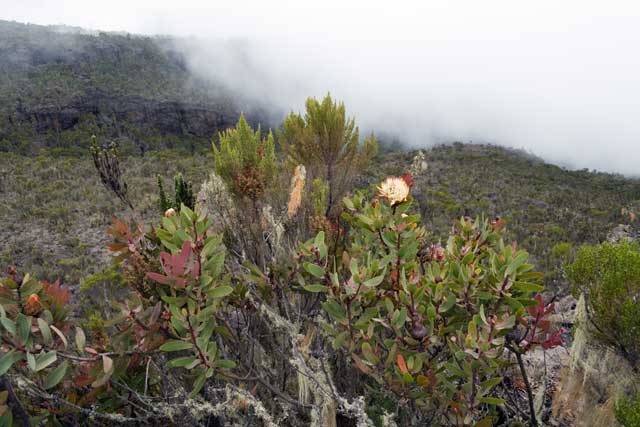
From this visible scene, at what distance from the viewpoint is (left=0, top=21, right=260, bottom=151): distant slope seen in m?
29.2

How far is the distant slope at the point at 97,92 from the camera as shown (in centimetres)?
2916

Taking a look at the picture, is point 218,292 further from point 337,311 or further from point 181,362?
point 337,311

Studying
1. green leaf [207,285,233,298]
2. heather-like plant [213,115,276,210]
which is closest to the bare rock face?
green leaf [207,285,233,298]

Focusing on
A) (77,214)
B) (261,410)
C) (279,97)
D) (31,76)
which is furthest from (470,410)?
(279,97)

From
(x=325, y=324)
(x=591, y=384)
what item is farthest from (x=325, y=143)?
(x=325, y=324)

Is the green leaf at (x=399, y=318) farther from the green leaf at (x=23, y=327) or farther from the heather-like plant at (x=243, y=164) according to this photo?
the heather-like plant at (x=243, y=164)

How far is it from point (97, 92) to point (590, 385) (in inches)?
1634

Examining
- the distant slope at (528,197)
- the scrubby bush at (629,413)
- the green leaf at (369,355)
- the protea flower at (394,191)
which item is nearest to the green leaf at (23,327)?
the green leaf at (369,355)

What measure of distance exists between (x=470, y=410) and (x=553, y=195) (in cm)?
1986

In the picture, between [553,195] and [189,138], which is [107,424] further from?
[189,138]

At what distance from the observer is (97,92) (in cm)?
3491

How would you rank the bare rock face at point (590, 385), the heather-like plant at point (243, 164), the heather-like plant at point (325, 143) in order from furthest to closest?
1. the heather-like plant at point (325, 143)
2. the heather-like plant at point (243, 164)
3. the bare rock face at point (590, 385)

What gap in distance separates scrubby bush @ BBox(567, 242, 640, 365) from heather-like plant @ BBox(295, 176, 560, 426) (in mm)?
1250

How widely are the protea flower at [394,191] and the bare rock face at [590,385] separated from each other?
1614 mm
